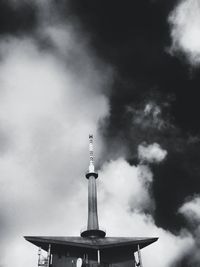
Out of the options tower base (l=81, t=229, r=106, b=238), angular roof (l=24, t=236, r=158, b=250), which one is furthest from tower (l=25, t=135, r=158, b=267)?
tower base (l=81, t=229, r=106, b=238)

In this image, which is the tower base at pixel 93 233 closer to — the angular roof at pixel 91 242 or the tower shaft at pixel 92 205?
the tower shaft at pixel 92 205

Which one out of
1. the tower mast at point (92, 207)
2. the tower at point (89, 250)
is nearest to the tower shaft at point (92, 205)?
the tower mast at point (92, 207)

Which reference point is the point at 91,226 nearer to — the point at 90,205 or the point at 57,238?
the point at 90,205

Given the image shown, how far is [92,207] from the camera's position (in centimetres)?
5331

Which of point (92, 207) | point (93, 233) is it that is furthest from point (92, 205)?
point (93, 233)

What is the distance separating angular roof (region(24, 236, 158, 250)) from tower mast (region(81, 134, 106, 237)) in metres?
4.31

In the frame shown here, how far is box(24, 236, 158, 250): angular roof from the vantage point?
131 feet

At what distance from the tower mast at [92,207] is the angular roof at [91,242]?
170 inches

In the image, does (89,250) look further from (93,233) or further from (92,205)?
(92,205)

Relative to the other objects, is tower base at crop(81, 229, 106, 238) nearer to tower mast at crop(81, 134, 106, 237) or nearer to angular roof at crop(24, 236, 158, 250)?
tower mast at crop(81, 134, 106, 237)

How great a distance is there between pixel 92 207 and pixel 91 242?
452 inches

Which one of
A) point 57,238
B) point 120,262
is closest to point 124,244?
point 120,262

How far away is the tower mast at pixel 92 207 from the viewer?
48.2 meters

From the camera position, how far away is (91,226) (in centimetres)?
4991
